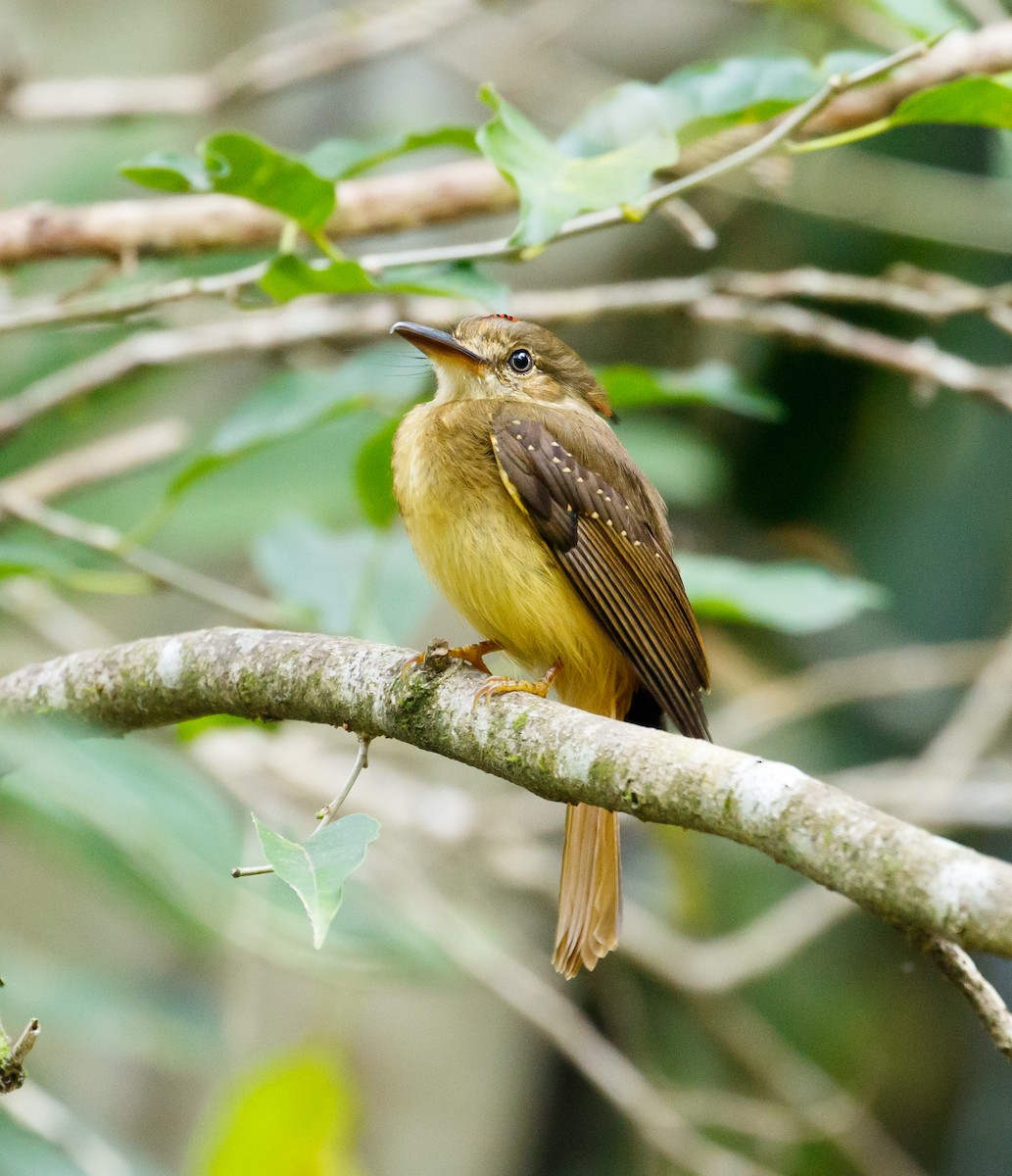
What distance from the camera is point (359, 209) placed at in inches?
141

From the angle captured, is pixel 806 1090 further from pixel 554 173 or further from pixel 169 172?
pixel 169 172

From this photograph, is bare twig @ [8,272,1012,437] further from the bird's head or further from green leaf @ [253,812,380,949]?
green leaf @ [253,812,380,949]

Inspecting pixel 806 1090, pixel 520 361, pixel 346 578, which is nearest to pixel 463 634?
pixel 806 1090

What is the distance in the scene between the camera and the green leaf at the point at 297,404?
3105 millimetres

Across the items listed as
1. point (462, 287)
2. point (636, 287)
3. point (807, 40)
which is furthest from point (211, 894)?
point (807, 40)

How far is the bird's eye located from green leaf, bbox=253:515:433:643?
0.47 metres

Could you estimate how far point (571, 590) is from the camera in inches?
110

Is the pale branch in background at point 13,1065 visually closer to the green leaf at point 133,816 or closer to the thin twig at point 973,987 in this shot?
the green leaf at point 133,816

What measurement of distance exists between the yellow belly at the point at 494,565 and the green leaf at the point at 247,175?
0.52 m

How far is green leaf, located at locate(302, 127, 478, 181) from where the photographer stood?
270 centimetres

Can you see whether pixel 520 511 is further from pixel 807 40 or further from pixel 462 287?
pixel 807 40

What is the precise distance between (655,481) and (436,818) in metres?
1.22

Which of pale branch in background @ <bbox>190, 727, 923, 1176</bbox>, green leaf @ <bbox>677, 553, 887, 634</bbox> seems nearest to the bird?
green leaf @ <bbox>677, 553, 887, 634</bbox>

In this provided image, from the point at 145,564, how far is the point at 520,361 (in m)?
0.96
